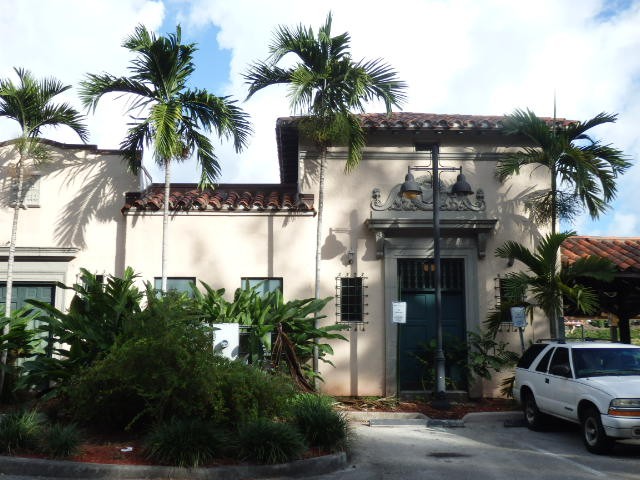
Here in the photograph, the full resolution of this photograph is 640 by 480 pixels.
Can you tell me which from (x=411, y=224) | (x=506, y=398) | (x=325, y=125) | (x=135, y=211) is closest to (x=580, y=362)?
(x=506, y=398)

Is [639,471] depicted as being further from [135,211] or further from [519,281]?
[135,211]

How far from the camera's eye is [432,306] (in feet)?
47.4

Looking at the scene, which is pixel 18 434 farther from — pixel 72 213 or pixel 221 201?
pixel 221 201

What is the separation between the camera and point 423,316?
14422mm

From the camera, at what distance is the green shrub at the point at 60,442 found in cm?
743

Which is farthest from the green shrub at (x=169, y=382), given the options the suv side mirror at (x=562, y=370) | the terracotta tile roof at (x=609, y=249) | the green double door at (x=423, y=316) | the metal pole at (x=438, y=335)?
the terracotta tile roof at (x=609, y=249)

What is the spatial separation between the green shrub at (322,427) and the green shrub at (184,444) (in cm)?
118

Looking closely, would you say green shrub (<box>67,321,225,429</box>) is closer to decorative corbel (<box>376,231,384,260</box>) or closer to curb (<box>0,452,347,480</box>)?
curb (<box>0,452,347,480</box>)

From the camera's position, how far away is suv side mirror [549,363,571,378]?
9.77m

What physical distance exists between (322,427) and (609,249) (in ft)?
32.7

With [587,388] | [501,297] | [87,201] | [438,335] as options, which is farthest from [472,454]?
[87,201]

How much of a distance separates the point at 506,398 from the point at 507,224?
3914 millimetres

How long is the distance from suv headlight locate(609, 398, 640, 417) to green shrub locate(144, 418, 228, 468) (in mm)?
5147

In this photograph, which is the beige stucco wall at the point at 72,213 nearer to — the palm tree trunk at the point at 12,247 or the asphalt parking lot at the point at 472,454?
the palm tree trunk at the point at 12,247
